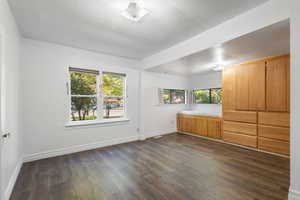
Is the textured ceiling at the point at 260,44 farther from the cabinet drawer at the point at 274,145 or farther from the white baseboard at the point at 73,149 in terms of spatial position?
the white baseboard at the point at 73,149

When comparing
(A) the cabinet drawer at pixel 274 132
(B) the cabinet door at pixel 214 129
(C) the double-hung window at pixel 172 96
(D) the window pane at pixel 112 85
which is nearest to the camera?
(A) the cabinet drawer at pixel 274 132

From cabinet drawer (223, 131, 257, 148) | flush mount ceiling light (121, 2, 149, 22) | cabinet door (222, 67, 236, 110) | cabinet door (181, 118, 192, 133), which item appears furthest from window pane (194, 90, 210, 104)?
flush mount ceiling light (121, 2, 149, 22)

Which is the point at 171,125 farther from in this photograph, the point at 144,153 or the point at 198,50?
the point at 198,50

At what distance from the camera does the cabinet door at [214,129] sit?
13.6ft

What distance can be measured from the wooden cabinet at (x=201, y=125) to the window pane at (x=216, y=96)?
1.05 metres

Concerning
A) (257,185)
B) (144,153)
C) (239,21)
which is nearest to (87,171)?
(144,153)

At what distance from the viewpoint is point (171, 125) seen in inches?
212

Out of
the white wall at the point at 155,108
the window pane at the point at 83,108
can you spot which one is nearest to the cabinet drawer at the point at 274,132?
the white wall at the point at 155,108

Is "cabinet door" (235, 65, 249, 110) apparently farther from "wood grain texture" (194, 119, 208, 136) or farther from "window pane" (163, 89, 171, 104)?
"window pane" (163, 89, 171, 104)

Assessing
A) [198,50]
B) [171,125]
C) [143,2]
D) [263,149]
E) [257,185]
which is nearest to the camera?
[143,2]

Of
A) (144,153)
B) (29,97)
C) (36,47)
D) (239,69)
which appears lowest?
(144,153)

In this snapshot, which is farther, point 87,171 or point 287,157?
point 287,157

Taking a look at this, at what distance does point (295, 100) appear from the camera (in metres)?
1.55

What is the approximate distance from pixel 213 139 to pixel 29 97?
4.88m
